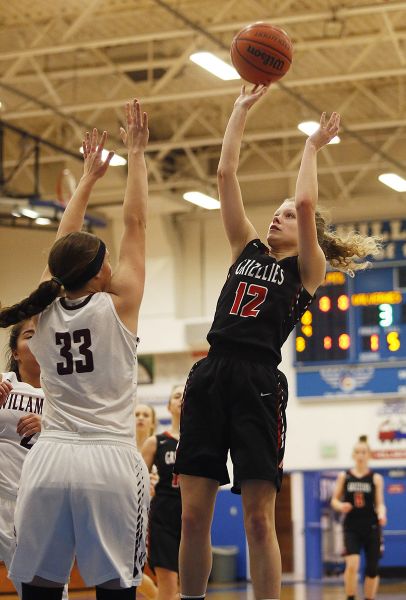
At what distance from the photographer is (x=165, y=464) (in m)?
8.20

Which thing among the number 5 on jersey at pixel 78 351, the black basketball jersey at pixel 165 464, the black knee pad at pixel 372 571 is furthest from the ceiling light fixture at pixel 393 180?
the number 5 on jersey at pixel 78 351

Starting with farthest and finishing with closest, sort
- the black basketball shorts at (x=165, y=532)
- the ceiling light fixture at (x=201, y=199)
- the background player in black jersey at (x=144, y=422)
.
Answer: the ceiling light fixture at (x=201, y=199) < the background player in black jersey at (x=144, y=422) < the black basketball shorts at (x=165, y=532)

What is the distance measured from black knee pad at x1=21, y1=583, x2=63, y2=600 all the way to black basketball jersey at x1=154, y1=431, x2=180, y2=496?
4.44 meters

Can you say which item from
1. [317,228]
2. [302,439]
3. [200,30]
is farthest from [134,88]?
[317,228]

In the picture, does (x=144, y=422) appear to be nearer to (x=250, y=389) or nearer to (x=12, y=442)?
(x=12, y=442)

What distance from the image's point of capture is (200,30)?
1310cm

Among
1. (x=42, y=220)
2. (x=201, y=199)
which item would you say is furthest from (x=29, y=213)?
(x=201, y=199)

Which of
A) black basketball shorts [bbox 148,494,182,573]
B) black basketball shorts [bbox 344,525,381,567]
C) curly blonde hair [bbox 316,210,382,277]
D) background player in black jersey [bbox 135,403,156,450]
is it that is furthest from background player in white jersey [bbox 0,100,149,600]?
black basketball shorts [bbox 344,525,381,567]

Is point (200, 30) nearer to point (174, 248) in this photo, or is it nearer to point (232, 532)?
point (174, 248)

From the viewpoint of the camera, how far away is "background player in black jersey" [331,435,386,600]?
38.0 feet

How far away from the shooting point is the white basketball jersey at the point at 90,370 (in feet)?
11.8

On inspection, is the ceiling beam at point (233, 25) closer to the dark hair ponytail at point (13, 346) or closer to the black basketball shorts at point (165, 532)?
the black basketball shorts at point (165, 532)

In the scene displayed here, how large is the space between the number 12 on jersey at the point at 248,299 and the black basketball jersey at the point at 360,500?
8420 millimetres

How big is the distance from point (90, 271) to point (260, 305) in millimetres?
888
